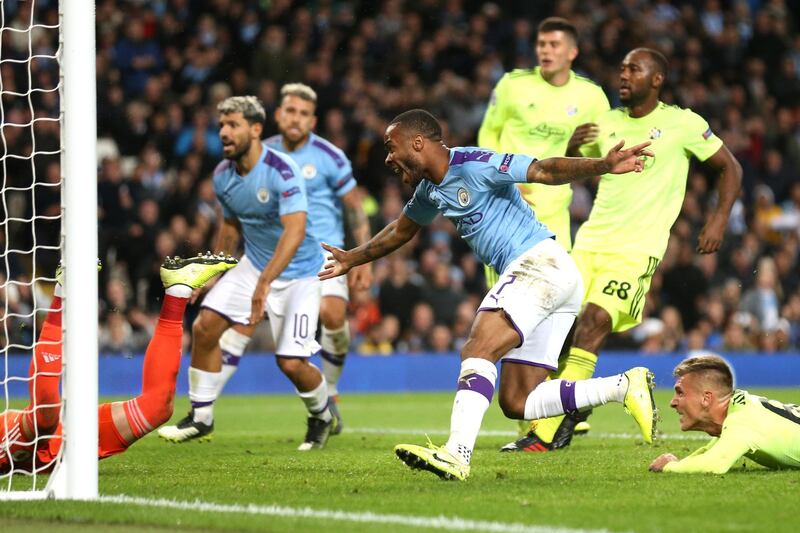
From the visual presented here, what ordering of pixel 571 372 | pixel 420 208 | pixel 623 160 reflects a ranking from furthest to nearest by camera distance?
pixel 571 372
pixel 420 208
pixel 623 160

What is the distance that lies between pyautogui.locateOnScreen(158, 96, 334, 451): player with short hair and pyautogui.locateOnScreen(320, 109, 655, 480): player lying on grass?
210cm

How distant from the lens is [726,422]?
6.54 metres

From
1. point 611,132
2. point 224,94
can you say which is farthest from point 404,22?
point 611,132

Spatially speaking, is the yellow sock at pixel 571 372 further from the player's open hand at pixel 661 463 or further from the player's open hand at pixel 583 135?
the player's open hand at pixel 661 463

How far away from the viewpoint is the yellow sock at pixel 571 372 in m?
8.72

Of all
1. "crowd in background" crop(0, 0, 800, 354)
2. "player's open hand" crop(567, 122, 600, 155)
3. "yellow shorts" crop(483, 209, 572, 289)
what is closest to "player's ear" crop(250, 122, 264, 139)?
"yellow shorts" crop(483, 209, 572, 289)

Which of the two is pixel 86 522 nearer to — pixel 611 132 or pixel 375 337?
pixel 611 132

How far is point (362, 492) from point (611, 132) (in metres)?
4.22

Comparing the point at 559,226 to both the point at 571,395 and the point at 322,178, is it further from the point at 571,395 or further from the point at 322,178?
the point at 571,395

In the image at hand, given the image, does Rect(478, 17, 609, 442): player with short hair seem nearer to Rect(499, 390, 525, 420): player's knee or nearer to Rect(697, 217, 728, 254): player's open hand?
Rect(697, 217, 728, 254): player's open hand

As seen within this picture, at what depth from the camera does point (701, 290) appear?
1827 cm

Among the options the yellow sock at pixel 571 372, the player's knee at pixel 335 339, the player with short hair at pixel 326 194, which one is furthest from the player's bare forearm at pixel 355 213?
the yellow sock at pixel 571 372

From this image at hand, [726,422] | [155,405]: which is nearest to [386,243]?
[155,405]

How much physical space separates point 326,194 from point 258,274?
1626 mm
